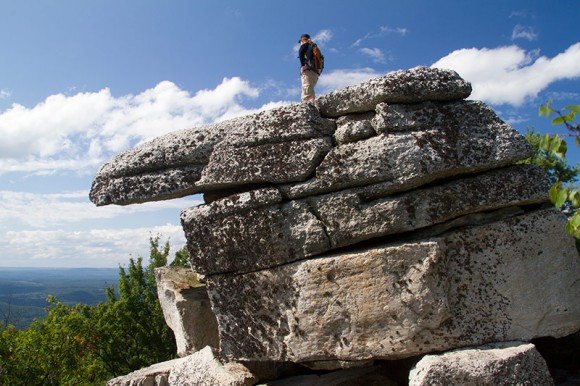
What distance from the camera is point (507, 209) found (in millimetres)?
7234

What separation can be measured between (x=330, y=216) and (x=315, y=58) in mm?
3842

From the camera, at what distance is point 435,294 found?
662 centimetres

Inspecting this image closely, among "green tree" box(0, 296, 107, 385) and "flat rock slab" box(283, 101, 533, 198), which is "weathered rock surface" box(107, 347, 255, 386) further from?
"green tree" box(0, 296, 107, 385)

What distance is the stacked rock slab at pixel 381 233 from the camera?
6.75 meters

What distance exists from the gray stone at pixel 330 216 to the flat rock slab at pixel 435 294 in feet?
0.89

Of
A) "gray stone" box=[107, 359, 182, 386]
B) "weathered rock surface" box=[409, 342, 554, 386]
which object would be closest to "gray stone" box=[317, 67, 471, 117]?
"weathered rock surface" box=[409, 342, 554, 386]

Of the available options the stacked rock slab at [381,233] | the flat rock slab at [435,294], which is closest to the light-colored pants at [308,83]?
the stacked rock slab at [381,233]

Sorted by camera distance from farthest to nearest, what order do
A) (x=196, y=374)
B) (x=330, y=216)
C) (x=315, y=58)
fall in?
(x=315, y=58) < (x=196, y=374) < (x=330, y=216)

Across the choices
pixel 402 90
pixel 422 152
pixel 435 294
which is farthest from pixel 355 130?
pixel 435 294

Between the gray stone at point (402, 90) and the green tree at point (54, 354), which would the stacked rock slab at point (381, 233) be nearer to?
the gray stone at point (402, 90)

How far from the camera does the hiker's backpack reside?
31.4ft

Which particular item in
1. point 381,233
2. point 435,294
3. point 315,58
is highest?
point 315,58

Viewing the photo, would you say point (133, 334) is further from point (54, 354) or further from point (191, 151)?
point (191, 151)

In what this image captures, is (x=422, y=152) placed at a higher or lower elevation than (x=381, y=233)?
higher
